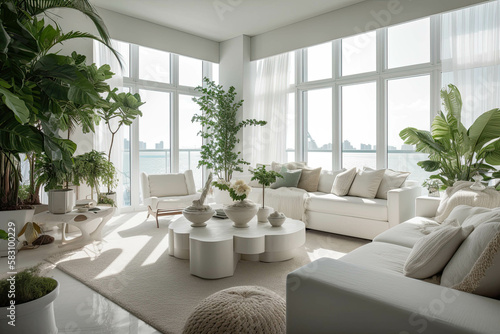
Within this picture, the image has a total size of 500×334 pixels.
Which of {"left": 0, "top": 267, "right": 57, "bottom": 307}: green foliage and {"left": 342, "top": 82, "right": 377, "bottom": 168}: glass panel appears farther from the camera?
{"left": 342, "top": 82, "right": 377, "bottom": 168}: glass panel

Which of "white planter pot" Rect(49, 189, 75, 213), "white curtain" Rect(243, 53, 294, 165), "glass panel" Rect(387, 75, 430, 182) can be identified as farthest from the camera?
"white curtain" Rect(243, 53, 294, 165)

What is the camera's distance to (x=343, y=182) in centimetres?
467

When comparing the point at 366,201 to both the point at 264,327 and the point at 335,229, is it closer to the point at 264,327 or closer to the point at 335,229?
the point at 335,229

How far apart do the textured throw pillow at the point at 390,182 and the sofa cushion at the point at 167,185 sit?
2984 mm

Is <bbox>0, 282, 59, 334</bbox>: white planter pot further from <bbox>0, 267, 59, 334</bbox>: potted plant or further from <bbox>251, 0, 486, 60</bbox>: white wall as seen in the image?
<bbox>251, 0, 486, 60</bbox>: white wall

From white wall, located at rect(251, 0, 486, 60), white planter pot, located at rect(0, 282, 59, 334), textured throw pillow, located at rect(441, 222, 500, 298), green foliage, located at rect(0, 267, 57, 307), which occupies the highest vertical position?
white wall, located at rect(251, 0, 486, 60)

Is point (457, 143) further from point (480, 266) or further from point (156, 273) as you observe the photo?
point (156, 273)

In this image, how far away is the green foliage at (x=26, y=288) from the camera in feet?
5.38

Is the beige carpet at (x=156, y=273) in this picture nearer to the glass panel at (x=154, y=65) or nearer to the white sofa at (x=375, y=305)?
the white sofa at (x=375, y=305)

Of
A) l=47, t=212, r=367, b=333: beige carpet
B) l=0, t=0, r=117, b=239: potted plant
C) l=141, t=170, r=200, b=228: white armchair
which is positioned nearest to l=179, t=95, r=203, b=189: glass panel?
l=141, t=170, r=200, b=228: white armchair

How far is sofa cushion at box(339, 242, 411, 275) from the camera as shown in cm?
193

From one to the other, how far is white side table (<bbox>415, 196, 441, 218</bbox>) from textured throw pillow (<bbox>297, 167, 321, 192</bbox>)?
1764mm

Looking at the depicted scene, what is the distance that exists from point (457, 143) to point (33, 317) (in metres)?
4.24

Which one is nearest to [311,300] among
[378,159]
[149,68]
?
[378,159]
